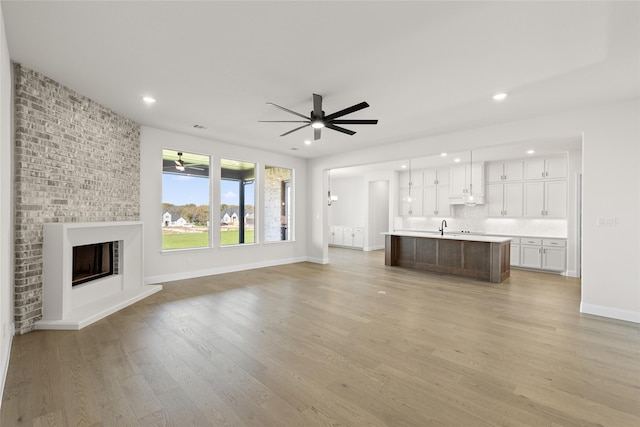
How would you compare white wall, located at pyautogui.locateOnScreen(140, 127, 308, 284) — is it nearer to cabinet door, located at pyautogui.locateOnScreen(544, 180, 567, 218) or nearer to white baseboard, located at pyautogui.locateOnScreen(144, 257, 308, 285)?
white baseboard, located at pyautogui.locateOnScreen(144, 257, 308, 285)

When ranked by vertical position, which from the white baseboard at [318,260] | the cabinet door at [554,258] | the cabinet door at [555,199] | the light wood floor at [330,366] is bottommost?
the light wood floor at [330,366]

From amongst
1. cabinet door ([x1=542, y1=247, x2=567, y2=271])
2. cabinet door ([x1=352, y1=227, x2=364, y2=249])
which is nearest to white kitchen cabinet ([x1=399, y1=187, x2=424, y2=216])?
cabinet door ([x1=352, y1=227, x2=364, y2=249])

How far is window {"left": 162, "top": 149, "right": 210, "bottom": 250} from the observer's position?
231 inches

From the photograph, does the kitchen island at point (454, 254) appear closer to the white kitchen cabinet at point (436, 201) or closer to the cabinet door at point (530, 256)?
the cabinet door at point (530, 256)

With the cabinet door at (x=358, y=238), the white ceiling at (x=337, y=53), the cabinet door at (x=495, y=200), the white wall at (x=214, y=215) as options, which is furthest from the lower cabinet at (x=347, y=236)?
the white ceiling at (x=337, y=53)

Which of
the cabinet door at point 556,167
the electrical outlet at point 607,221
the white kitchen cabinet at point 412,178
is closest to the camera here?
the electrical outlet at point 607,221

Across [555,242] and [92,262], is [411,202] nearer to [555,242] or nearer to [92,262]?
[555,242]

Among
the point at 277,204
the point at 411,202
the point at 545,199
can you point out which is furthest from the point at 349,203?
the point at 545,199

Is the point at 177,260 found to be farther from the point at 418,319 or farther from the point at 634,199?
the point at 634,199

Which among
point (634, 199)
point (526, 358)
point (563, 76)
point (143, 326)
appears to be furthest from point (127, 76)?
point (634, 199)

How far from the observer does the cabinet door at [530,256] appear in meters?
7.06

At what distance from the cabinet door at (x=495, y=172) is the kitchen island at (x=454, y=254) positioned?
2166 mm

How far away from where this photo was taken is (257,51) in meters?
2.85

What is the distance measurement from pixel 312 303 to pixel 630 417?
10.7 ft
